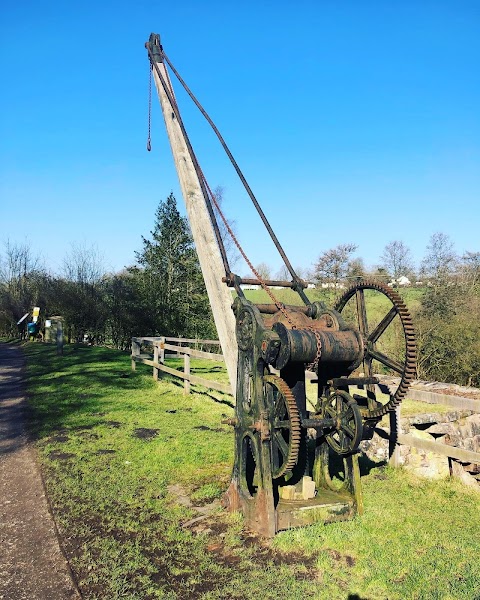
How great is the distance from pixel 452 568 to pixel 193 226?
480 centimetres

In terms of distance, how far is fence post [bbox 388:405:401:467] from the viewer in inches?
216

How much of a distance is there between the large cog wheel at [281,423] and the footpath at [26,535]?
178 cm

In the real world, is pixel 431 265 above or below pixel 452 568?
above

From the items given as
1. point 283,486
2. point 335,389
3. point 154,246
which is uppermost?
point 154,246

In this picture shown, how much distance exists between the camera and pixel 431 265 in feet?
49.2

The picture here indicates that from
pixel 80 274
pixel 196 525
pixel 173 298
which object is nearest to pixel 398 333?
pixel 196 525

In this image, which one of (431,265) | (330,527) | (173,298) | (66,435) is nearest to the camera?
(330,527)

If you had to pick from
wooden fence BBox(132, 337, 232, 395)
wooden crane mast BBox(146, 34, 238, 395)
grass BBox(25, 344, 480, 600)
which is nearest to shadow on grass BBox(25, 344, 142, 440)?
wooden fence BBox(132, 337, 232, 395)

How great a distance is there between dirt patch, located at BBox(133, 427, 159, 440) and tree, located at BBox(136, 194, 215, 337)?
1447 centimetres

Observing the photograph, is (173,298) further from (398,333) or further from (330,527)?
(330,527)

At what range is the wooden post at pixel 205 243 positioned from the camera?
232 inches

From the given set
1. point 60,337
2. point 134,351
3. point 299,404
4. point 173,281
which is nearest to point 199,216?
point 299,404

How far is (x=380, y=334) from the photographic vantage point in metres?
4.31

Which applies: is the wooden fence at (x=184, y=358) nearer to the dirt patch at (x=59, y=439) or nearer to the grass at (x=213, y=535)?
the grass at (x=213, y=535)
